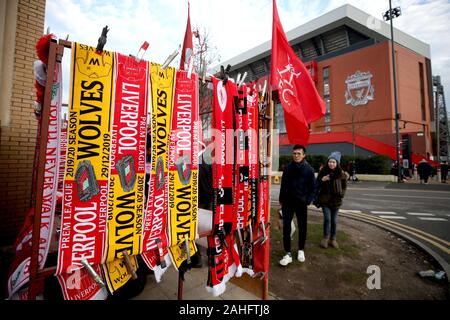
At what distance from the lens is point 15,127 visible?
3916mm

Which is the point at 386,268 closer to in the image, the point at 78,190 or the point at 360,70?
the point at 78,190

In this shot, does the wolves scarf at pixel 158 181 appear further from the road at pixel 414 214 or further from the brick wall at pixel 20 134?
the road at pixel 414 214

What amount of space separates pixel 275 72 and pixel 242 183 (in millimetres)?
1444

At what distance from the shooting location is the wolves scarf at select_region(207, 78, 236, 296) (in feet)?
7.38

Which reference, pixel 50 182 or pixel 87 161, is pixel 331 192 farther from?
pixel 50 182

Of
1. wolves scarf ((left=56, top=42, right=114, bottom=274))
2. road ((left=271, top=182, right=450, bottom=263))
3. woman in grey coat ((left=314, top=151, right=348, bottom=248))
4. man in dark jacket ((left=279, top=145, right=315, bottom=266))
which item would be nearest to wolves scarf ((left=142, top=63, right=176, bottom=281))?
wolves scarf ((left=56, top=42, right=114, bottom=274))

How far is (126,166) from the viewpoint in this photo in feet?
5.65

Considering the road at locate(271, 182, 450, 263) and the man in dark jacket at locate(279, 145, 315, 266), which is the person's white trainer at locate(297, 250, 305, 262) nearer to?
the man in dark jacket at locate(279, 145, 315, 266)

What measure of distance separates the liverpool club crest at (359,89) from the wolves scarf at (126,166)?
107ft

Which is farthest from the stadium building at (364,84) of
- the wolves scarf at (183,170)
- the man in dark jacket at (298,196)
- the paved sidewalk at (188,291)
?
the wolves scarf at (183,170)

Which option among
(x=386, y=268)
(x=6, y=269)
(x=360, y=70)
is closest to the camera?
(x=6, y=269)

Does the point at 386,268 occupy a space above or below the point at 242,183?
below

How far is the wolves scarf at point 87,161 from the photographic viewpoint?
1.51 m
